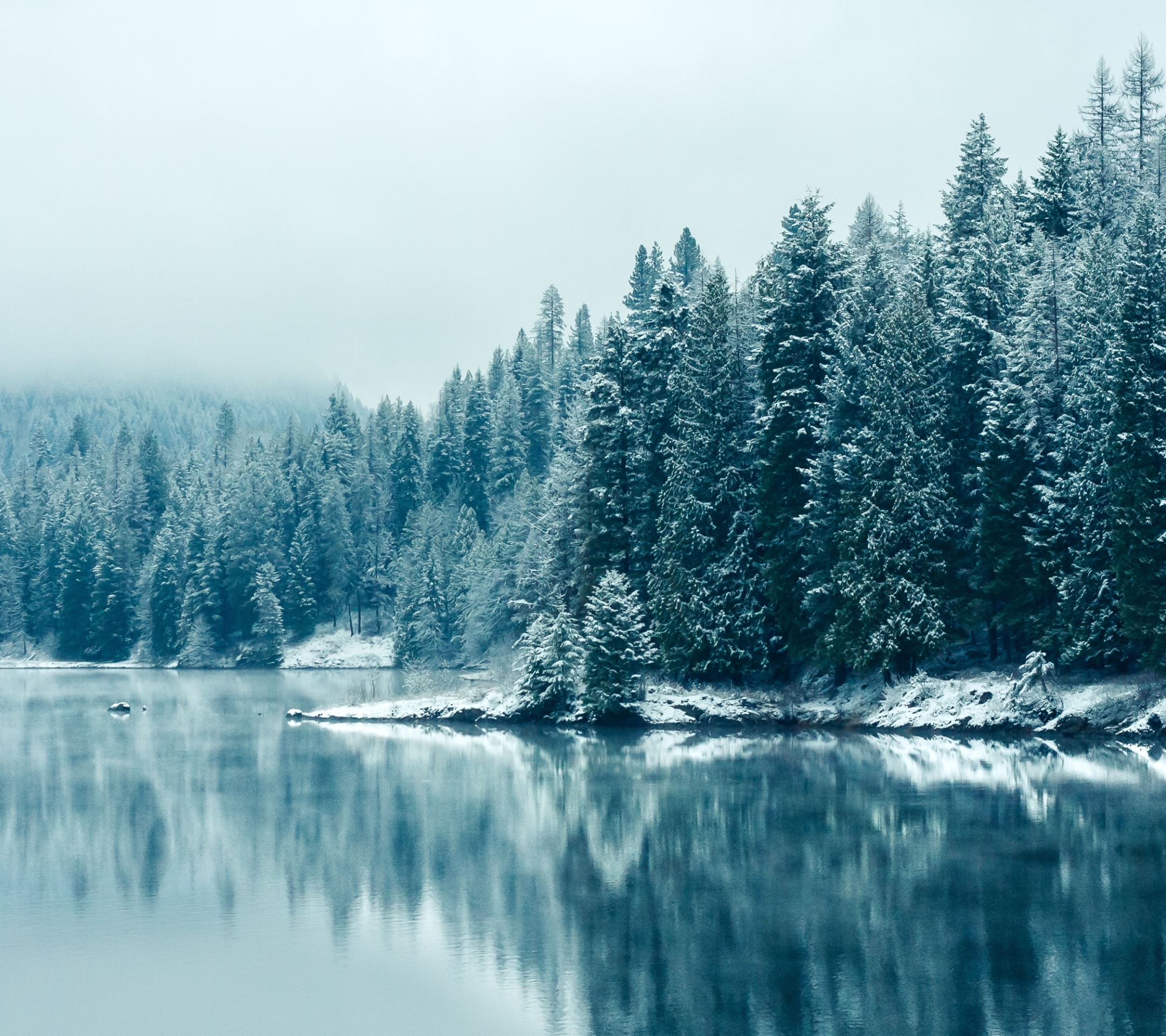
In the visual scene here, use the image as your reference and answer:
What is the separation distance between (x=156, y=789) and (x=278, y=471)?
315 feet

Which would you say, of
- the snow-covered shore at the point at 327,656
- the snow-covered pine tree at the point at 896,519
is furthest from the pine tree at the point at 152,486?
the snow-covered pine tree at the point at 896,519

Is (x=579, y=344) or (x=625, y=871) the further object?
(x=579, y=344)

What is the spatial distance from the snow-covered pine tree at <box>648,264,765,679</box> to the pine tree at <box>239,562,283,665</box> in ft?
217

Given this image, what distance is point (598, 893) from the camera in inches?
966

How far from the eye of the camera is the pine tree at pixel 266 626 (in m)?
117

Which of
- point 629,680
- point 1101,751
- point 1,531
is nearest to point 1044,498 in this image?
point 1101,751

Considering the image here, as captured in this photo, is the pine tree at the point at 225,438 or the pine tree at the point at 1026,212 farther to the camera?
the pine tree at the point at 225,438

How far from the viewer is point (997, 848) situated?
A: 1066 inches

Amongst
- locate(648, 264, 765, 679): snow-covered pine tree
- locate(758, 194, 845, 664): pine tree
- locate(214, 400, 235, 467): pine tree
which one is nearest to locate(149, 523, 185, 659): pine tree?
locate(214, 400, 235, 467): pine tree

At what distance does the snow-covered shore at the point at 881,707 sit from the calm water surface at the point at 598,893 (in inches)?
136

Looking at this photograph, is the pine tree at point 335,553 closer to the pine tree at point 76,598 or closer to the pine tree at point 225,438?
the pine tree at point 76,598

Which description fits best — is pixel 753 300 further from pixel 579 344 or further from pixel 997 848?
pixel 579 344

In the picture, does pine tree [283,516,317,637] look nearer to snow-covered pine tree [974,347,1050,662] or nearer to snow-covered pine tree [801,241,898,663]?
snow-covered pine tree [801,241,898,663]

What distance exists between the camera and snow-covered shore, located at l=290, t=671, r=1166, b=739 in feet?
150
